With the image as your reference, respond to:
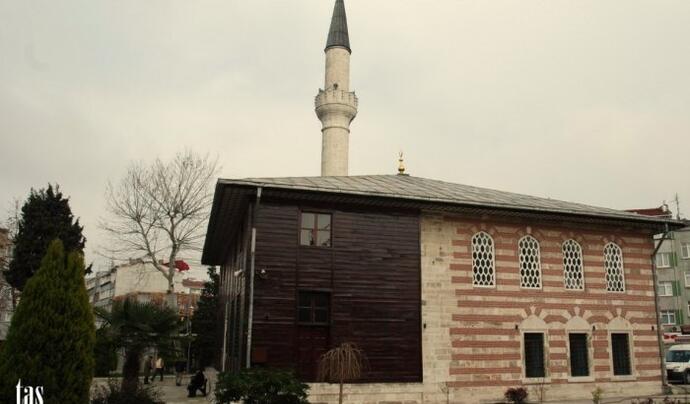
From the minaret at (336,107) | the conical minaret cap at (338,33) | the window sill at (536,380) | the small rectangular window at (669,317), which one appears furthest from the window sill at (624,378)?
the small rectangular window at (669,317)

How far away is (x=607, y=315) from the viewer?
17.8 metres

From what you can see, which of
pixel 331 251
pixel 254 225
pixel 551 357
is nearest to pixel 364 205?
pixel 331 251

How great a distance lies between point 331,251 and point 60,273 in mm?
6786

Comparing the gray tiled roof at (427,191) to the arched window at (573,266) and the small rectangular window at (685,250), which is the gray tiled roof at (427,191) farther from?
the small rectangular window at (685,250)

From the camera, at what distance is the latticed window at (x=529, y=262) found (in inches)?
677

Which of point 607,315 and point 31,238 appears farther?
point 31,238

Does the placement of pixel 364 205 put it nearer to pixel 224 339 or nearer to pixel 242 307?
pixel 242 307

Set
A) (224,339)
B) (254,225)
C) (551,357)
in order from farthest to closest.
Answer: (224,339), (551,357), (254,225)

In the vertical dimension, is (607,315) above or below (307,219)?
below

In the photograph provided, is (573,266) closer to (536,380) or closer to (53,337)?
(536,380)

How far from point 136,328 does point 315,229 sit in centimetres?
540

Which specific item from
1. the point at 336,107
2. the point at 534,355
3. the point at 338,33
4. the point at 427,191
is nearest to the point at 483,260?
the point at 427,191

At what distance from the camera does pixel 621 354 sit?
18.0 m

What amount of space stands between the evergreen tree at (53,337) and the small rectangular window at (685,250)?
42.4 meters
